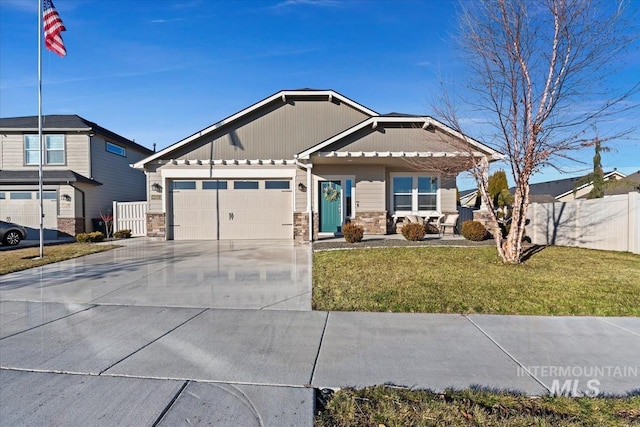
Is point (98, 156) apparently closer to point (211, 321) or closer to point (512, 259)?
point (211, 321)

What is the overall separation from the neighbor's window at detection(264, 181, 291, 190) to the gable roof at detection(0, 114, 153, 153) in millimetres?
9673

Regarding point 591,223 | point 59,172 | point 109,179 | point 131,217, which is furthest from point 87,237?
point 591,223

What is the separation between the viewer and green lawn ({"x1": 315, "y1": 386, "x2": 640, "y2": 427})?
8.11 ft

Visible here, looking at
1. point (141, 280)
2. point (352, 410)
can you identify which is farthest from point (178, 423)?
point (141, 280)

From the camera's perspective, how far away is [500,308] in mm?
5113

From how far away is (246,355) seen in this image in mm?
3582

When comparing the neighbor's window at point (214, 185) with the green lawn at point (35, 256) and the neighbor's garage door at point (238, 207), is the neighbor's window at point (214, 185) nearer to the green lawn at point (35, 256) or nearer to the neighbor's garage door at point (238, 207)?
the neighbor's garage door at point (238, 207)

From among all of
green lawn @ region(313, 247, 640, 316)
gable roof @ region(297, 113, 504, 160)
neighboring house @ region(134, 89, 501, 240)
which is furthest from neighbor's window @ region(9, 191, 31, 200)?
green lawn @ region(313, 247, 640, 316)

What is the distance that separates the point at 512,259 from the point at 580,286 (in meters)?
2.18

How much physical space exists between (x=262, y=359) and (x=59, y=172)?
59.1 ft

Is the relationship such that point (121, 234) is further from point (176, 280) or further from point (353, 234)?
point (353, 234)

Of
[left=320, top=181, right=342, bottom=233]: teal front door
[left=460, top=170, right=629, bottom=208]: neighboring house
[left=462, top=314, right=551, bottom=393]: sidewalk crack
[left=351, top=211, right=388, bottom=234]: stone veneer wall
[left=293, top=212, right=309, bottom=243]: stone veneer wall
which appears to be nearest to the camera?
[left=462, top=314, right=551, bottom=393]: sidewalk crack

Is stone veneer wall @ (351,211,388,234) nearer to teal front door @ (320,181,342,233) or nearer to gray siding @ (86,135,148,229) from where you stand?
teal front door @ (320,181,342,233)

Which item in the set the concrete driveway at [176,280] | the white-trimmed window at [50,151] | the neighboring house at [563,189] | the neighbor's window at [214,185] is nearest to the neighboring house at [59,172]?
the white-trimmed window at [50,151]
